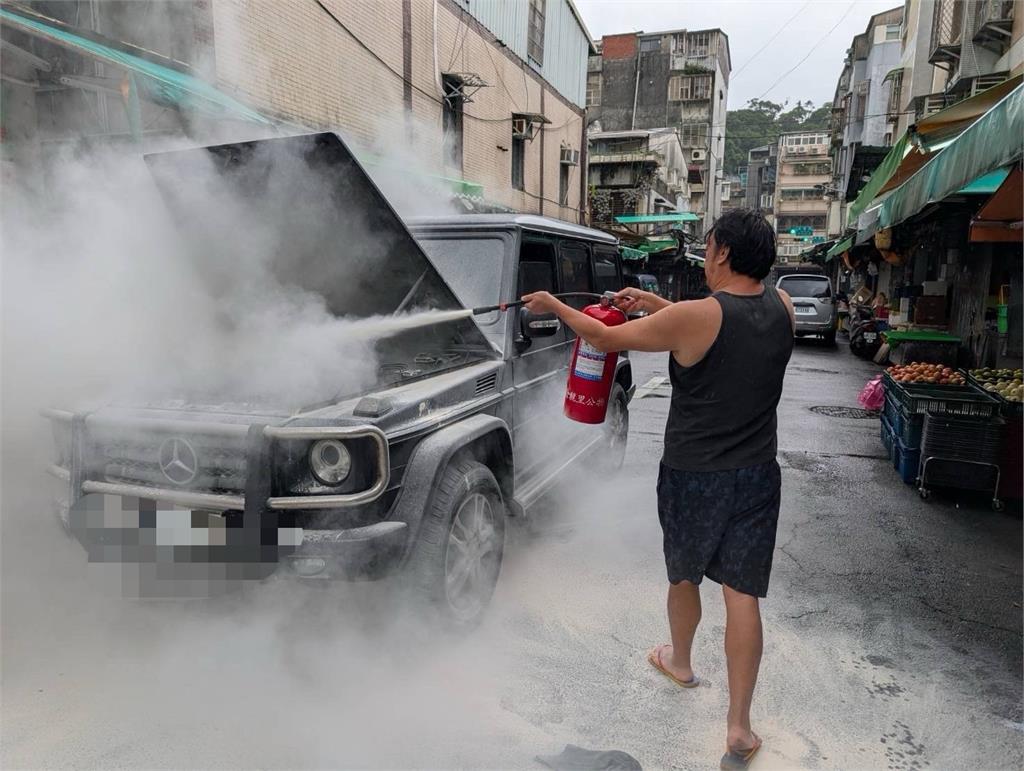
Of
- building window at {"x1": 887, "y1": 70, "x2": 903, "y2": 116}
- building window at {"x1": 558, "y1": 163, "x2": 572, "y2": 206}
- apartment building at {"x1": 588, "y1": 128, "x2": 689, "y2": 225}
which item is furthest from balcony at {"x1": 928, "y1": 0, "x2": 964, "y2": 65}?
apartment building at {"x1": 588, "y1": 128, "x2": 689, "y2": 225}

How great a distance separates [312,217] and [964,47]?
49.0ft

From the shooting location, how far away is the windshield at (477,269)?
3992 mm

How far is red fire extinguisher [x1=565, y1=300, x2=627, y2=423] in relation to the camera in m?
3.50

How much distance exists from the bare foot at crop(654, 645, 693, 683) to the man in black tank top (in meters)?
0.35

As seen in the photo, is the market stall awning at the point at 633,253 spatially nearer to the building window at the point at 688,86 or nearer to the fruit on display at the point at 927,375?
the fruit on display at the point at 927,375

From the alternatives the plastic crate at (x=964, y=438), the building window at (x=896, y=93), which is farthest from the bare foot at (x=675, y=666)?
the building window at (x=896, y=93)

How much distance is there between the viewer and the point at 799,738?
260 cm

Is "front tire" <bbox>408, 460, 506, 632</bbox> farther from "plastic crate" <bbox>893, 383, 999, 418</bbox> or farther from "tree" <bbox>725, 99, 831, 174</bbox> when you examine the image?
"tree" <bbox>725, 99, 831, 174</bbox>

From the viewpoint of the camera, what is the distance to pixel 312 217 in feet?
10.5

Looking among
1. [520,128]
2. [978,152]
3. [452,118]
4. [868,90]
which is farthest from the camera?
[868,90]

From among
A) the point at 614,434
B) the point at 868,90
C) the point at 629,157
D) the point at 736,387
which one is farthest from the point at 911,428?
the point at 868,90

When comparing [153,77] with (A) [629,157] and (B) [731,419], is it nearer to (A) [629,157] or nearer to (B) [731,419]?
(B) [731,419]

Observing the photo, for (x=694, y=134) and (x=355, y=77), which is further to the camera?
(x=694, y=134)

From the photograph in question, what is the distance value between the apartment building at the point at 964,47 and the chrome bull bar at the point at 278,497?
12526 millimetres
